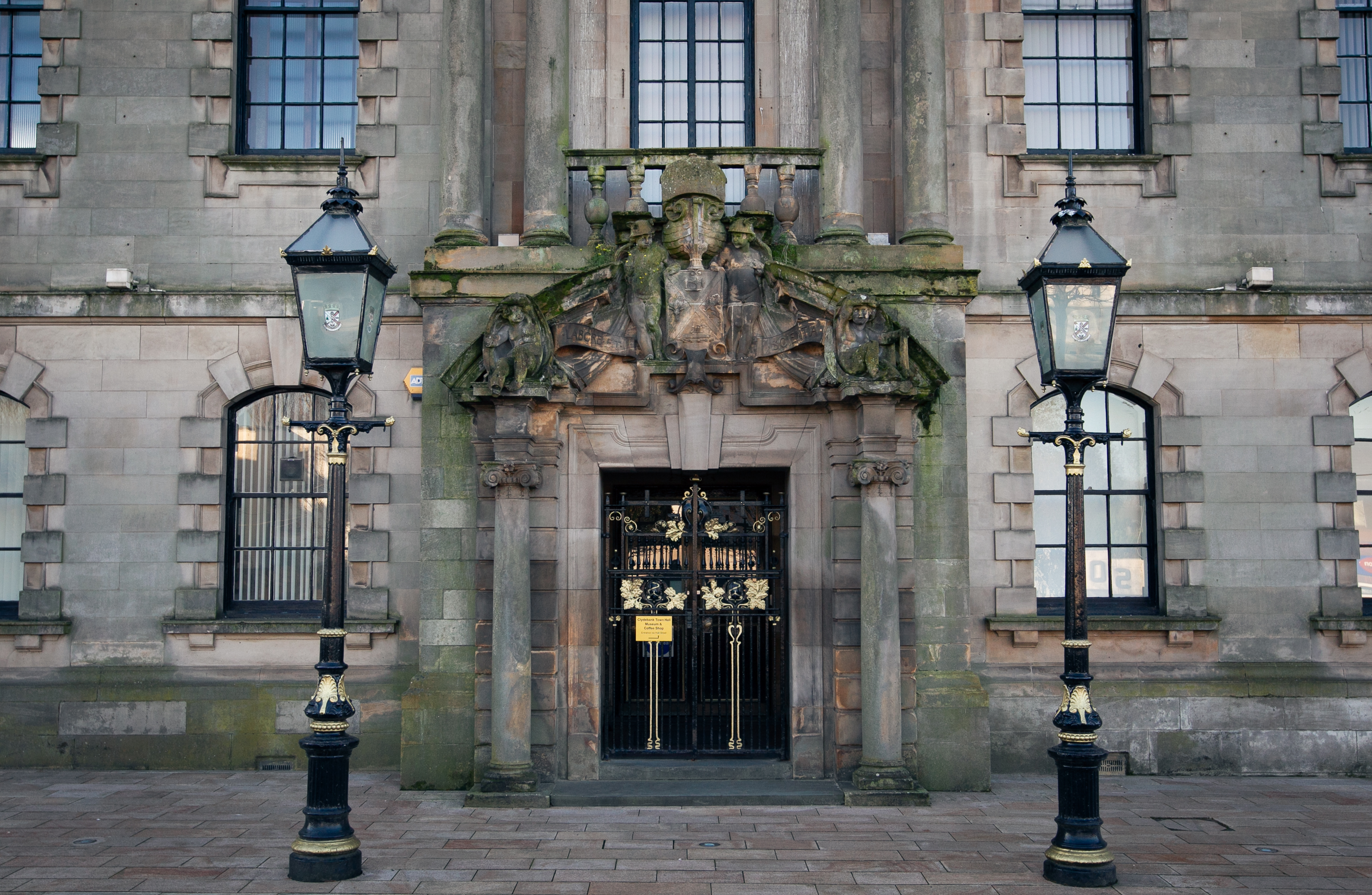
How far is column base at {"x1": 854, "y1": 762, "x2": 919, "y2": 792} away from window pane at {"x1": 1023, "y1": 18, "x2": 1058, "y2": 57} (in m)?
8.11

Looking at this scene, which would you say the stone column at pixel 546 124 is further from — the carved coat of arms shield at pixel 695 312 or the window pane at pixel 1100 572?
the window pane at pixel 1100 572

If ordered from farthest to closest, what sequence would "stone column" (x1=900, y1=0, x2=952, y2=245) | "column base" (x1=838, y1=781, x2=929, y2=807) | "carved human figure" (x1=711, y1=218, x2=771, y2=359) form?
"stone column" (x1=900, y1=0, x2=952, y2=245) → "carved human figure" (x1=711, y1=218, x2=771, y2=359) → "column base" (x1=838, y1=781, x2=929, y2=807)

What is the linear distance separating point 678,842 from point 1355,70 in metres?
11.5

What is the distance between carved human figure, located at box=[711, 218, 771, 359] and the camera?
10695mm

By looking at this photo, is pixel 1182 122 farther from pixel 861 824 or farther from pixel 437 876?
pixel 437 876

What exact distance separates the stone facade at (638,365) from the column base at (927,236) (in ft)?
0.29

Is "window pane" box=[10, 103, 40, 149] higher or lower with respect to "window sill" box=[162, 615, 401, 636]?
higher

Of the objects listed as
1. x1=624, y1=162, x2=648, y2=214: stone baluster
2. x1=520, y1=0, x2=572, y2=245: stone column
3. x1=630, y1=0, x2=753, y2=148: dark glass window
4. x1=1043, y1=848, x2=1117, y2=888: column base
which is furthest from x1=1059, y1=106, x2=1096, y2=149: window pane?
x1=1043, y1=848, x2=1117, y2=888: column base

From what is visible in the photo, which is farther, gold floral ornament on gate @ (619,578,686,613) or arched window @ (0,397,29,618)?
arched window @ (0,397,29,618)

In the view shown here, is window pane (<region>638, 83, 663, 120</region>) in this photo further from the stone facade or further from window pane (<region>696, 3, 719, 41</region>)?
window pane (<region>696, 3, 719, 41</region>)

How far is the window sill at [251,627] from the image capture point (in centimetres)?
1148

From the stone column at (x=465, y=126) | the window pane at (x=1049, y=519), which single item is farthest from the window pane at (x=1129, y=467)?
the stone column at (x=465, y=126)

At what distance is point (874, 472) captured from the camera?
1020cm

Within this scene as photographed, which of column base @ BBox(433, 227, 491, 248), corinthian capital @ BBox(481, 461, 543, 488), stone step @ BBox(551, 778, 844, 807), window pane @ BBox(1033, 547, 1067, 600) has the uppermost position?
column base @ BBox(433, 227, 491, 248)
